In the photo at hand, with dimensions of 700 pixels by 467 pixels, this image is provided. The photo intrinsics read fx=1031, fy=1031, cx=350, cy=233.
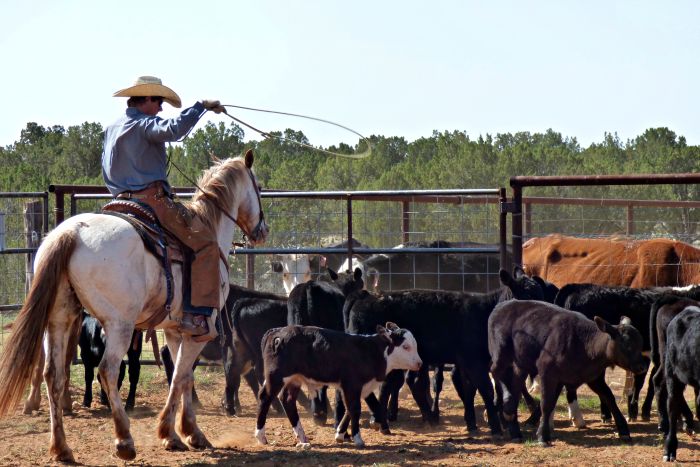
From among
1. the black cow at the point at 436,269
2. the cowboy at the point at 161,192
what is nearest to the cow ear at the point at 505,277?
the cowboy at the point at 161,192

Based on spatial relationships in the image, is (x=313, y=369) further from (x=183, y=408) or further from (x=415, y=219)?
(x=415, y=219)

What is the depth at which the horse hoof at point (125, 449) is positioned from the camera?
7.21 m

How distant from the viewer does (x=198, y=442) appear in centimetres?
811

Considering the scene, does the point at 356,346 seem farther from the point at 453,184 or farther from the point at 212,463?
the point at 453,184

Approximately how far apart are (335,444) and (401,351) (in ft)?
3.08

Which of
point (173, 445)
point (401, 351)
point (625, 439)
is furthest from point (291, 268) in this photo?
point (625, 439)

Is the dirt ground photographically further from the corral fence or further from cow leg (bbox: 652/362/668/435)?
the corral fence

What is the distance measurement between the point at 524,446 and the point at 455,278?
7.36m

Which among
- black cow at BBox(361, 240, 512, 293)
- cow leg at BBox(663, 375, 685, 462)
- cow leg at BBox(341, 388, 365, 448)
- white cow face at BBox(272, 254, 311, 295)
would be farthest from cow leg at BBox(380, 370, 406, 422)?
white cow face at BBox(272, 254, 311, 295)

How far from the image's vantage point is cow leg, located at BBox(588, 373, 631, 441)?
808 centimetres

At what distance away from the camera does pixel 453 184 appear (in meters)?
29.3

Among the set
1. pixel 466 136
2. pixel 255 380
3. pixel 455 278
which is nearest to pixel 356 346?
pixel 255 380

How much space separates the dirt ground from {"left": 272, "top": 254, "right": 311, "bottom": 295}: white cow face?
5.33 m

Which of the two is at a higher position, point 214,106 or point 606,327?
point 214,106
